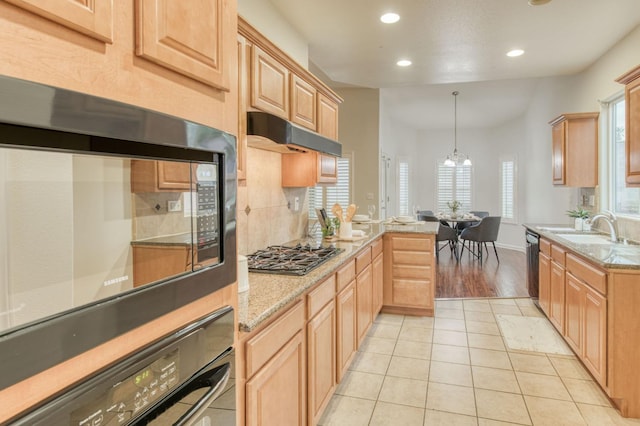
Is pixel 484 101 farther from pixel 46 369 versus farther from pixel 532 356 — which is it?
pixel 46 369

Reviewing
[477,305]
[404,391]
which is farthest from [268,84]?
[477,305]

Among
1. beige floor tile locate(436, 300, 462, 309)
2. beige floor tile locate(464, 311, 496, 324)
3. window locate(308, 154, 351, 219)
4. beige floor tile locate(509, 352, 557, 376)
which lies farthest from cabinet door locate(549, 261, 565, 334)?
window locate(308, 154, 351, 219)

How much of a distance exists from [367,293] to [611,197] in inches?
112

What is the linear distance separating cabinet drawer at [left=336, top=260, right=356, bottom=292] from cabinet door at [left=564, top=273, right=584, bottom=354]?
1.68m

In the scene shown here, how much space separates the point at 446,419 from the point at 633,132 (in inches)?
96.1

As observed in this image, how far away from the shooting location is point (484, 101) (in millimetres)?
7727

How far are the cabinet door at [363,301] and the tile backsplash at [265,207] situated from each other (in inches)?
28.4

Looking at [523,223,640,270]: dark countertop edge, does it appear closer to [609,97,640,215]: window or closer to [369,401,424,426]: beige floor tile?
[609,97,640,215]: window

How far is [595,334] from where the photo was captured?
2.68 m

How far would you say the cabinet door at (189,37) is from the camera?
838 mm

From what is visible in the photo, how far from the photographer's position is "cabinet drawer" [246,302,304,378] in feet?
4.69

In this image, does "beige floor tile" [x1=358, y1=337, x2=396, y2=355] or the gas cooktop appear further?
"beige floor tile" [x1=358, y1=337, x2=396, y2=355]

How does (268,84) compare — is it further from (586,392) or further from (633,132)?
(586,392)

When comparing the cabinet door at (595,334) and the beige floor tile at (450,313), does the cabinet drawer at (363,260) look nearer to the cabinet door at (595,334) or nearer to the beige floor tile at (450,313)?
the beige floor tile at (450,313)
